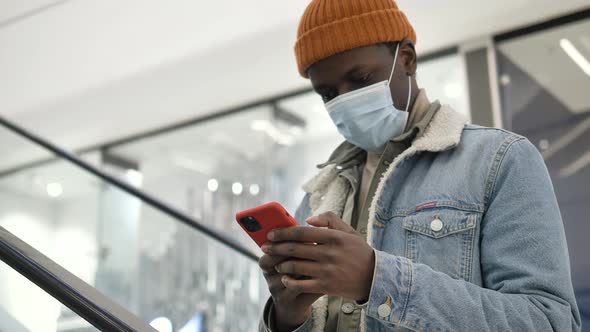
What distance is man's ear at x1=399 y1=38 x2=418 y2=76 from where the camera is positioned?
175 cm

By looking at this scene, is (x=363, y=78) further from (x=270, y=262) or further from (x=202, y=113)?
(x=202, y=113)

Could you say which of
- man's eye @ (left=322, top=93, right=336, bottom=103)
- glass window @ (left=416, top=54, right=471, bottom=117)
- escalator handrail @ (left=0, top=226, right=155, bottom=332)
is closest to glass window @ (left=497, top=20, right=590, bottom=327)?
glass window @ (left=416, top=54, right=471, bottom=117)

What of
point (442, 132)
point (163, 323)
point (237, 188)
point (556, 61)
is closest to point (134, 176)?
Answer: point (237, 188)

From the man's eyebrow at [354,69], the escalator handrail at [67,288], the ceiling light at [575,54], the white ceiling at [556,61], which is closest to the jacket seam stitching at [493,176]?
the man's eyebrow at [354,69]

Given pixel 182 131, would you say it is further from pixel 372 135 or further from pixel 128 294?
pixel 372 135

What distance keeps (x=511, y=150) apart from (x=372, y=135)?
0.38 metres

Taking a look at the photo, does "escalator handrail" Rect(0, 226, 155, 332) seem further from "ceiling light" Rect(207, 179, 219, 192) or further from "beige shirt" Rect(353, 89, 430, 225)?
"ceiling light" Rect(207, 179, 219, 192)

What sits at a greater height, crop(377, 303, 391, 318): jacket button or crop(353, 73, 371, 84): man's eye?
crop(353, 73, 371, 84): man's eye

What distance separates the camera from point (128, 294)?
460 centimetres

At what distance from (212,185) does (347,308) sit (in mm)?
5426

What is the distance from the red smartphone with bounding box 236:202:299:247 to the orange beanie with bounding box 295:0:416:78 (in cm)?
55

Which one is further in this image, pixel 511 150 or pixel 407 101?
pixel 407 101

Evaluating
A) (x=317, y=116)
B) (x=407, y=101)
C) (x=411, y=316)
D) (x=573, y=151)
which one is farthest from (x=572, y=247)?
(x=411, y=316)

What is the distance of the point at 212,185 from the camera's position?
22.3 feet
